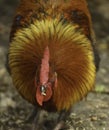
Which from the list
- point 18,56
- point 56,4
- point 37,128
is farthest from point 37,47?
point 37,128

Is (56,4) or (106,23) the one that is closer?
(56,4)

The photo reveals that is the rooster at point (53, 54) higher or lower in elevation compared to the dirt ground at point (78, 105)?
higher

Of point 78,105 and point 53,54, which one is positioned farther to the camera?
point 78,105

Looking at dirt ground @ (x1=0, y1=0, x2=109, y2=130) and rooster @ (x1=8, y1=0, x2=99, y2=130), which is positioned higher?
rooster @ (x1=8, y1=0, x2=99, y2=130)

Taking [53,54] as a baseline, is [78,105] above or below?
below

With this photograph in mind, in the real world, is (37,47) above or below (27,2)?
below

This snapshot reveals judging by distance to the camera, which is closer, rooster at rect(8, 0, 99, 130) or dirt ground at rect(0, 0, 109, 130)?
rooster at rect(8, 0, 99, 130)

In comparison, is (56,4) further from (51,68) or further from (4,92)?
(4,92)

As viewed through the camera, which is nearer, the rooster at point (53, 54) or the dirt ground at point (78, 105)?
the rooster at point (53, 54)
